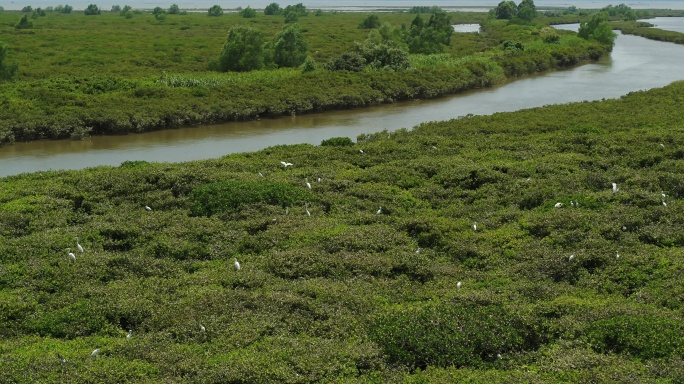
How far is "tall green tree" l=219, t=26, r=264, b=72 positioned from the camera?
119ft

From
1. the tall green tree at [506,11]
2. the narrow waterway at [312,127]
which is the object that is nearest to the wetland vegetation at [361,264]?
the narrow waterway at [312,127]

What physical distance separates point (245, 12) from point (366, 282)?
3185 inches

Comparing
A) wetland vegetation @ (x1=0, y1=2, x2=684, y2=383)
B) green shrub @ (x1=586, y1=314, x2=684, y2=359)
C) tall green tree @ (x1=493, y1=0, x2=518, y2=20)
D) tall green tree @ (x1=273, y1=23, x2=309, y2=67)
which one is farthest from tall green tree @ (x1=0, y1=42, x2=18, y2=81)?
tall green tree @ (x1=493, y1=0, x2=518, y2=20)

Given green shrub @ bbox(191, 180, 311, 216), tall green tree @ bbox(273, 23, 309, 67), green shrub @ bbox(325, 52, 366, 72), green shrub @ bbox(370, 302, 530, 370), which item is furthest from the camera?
tall green tree @ bbox(273, 23, 309, 67)

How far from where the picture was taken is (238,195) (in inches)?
533

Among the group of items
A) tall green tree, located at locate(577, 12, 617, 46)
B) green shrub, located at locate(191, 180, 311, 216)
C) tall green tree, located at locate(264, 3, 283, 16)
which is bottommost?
green shrub, located at locate(191, 180, 311, 216)

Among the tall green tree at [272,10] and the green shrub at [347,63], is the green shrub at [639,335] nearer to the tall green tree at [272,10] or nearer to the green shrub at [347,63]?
the green shrub at [347,63]

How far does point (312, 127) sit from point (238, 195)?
14051 millimetres

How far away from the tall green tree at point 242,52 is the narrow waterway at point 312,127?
8.52 meters

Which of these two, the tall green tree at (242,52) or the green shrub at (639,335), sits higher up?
the tall green tree at (242,52)

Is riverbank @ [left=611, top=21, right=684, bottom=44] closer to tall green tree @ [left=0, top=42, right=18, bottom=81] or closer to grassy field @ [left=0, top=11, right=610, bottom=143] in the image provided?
grassy field @ [left=0, top=11, right=610, bottom=143]

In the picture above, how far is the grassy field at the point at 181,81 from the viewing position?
25.1m

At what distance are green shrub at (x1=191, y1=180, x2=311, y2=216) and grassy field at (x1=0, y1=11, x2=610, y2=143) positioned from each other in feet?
40.1

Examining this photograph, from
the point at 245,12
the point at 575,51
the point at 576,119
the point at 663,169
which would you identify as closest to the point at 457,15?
the point at 245,12
